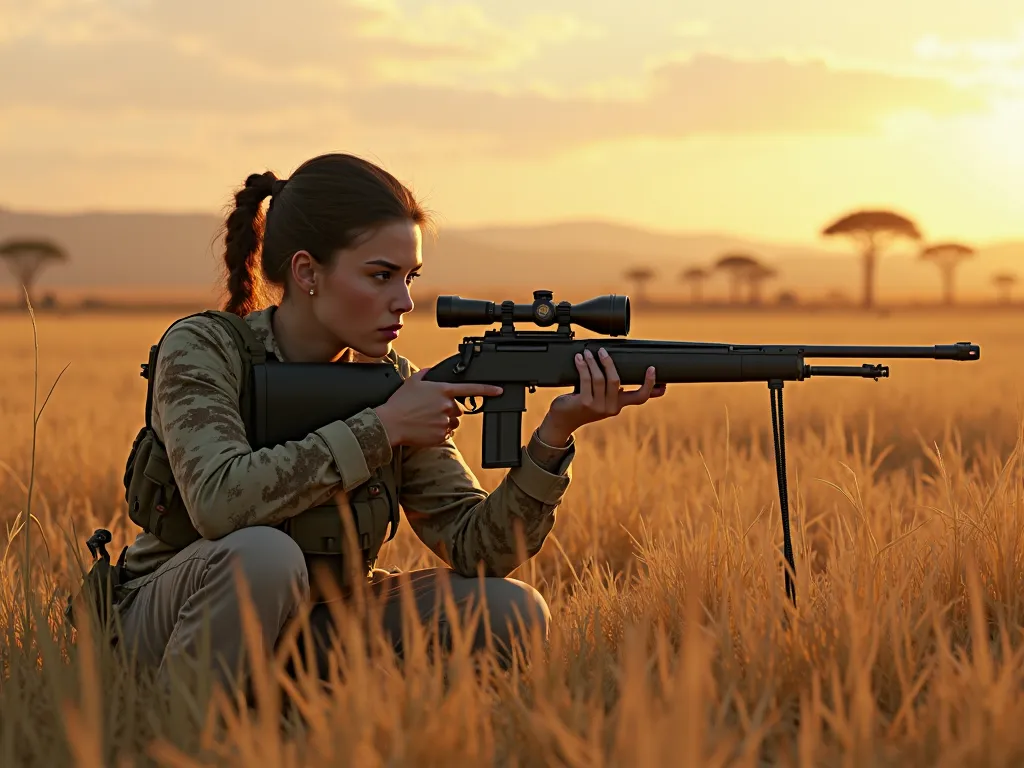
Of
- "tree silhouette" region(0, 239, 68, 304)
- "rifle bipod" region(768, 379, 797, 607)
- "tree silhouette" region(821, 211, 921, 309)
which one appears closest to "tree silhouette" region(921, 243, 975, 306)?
"tree silhouette" region(821, 211, 921, 309)

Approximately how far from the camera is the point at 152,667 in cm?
321

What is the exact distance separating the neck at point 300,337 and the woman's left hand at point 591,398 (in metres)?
0.70

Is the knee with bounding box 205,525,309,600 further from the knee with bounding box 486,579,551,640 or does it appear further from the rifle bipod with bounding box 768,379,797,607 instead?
the rifle bipod with bounding box 768,379,797,607

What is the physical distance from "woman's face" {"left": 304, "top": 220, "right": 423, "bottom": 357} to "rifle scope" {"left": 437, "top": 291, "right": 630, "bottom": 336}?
140mm

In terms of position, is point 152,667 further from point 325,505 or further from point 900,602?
point 900,602

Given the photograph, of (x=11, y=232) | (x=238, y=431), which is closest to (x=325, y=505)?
(x=238, y=431)

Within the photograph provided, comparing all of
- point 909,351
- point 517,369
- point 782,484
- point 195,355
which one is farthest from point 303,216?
point 909,351

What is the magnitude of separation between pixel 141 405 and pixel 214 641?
9787 millimetres

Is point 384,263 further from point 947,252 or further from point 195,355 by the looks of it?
point 947,252

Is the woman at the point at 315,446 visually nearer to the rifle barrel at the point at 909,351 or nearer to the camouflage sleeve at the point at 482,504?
the camouflage sleeve at the point at 482,504

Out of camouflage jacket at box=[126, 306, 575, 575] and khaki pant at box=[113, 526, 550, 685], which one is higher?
camouflage jacket at box=[126, 306, 575, 575]

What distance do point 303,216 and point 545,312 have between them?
0.74 m

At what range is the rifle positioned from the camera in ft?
10.9

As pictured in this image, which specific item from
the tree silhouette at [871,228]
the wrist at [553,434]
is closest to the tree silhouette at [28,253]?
the tree silhouette at [871,228]
